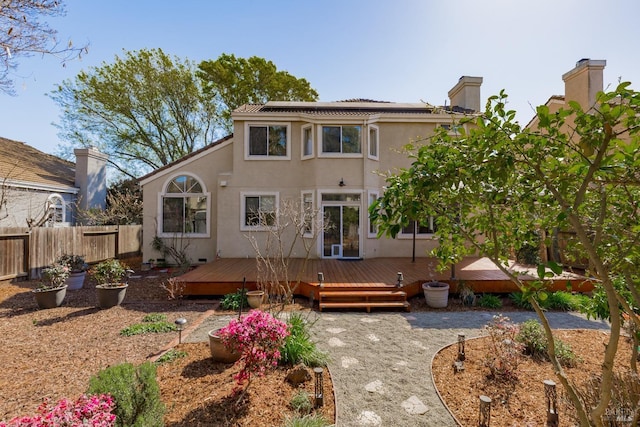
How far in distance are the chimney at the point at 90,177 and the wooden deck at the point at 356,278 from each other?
39.9 ft

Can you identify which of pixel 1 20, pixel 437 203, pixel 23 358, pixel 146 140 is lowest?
pixel 23 358

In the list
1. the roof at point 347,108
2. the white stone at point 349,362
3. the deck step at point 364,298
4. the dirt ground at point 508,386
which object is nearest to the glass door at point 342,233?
the deck step at point 364,298

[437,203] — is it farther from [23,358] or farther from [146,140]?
[146,140]

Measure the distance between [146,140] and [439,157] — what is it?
27170mm

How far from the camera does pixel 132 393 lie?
289cm

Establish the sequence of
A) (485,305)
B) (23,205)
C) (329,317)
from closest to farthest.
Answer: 1. (329,317)
2. (485,305)
3. (23,205)

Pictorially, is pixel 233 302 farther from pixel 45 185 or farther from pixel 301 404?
pixel 45 185

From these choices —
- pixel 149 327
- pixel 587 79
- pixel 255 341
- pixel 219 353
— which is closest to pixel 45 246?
pixel 149 327

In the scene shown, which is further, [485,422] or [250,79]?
[250,79]

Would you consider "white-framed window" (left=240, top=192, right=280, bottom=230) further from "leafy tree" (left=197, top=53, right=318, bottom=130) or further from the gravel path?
"leafy tree" (left=197, top=53, right=318, bottom=130)

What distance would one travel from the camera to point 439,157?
8.54ft

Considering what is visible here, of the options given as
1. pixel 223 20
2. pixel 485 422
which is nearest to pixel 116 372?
pixel 485 422

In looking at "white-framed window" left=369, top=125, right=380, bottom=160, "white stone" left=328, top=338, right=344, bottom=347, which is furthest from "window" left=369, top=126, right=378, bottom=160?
"white stone" left=328, top=338, right=344, bottom=347

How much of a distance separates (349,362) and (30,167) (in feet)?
66.3
